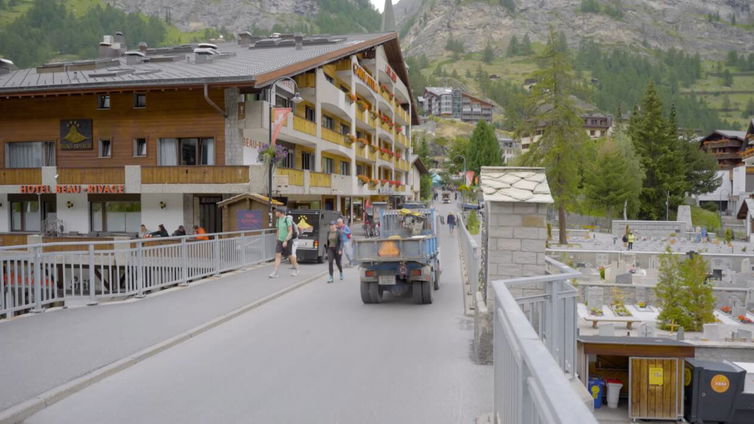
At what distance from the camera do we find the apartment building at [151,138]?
2533cm

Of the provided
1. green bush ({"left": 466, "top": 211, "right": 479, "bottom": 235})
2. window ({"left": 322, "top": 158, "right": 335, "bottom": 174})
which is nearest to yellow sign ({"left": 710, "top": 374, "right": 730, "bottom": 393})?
window ({"left": 322, "top": 158, "right": 335, "bottom": 174})

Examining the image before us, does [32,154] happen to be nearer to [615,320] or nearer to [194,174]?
[194,174]

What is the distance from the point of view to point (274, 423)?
5.68 m

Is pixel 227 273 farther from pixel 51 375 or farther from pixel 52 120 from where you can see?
pixel 52 120

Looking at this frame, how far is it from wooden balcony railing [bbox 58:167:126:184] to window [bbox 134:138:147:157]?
66.8 inches

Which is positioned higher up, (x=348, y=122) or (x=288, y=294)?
(x=348, y=122)

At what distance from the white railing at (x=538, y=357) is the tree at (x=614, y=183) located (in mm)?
54014

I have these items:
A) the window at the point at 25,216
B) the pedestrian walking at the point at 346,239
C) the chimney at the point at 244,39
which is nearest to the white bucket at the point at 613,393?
the pedestrian walking at the point at 346,239

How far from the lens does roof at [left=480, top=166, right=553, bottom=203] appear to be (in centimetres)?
789

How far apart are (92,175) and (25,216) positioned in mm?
6495

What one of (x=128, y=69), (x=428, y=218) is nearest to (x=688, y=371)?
(x=428, y=218)

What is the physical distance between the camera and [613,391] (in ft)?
34.2

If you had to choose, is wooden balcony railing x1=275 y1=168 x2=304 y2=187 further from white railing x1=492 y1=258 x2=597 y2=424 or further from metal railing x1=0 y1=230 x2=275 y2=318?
white railing x1=492 y1=258 x2=597 y2=424

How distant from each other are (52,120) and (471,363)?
28.4 m
